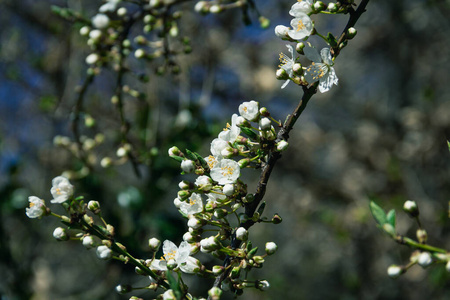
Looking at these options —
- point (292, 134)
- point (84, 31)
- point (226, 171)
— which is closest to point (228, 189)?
point (226, 171)

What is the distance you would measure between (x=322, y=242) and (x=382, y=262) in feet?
4.28

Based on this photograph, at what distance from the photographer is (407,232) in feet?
15.8

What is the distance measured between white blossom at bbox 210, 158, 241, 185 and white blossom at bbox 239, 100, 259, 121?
17 centimetres

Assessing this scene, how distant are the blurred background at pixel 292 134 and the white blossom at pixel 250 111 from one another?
1.74 m

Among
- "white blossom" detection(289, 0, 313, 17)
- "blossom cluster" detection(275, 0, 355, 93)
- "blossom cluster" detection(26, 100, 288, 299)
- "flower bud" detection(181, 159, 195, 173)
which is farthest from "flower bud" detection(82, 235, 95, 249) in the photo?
"white blossom" detection(289, 0, 313, 17)

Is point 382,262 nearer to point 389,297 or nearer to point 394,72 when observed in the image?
point 389,297

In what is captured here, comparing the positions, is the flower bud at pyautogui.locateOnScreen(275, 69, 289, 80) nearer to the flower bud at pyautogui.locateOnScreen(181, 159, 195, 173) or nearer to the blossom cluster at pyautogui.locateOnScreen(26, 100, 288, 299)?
the blossom cluster at pyautogui.locateOnScreen(26, 100, 288, 299)

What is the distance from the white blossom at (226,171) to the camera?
4.36 ft

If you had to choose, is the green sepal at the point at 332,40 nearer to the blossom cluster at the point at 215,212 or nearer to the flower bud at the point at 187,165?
the blossom cluster at the point at 215,212

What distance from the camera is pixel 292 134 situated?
6352 millimetres

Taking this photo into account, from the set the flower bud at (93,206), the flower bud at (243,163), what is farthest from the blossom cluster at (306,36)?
the flower bud at (93,206)

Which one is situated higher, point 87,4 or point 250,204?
point 250,204

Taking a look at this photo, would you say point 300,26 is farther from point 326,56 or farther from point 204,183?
point 204,183

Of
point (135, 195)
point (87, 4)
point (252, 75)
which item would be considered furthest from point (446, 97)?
point (87, 4)
